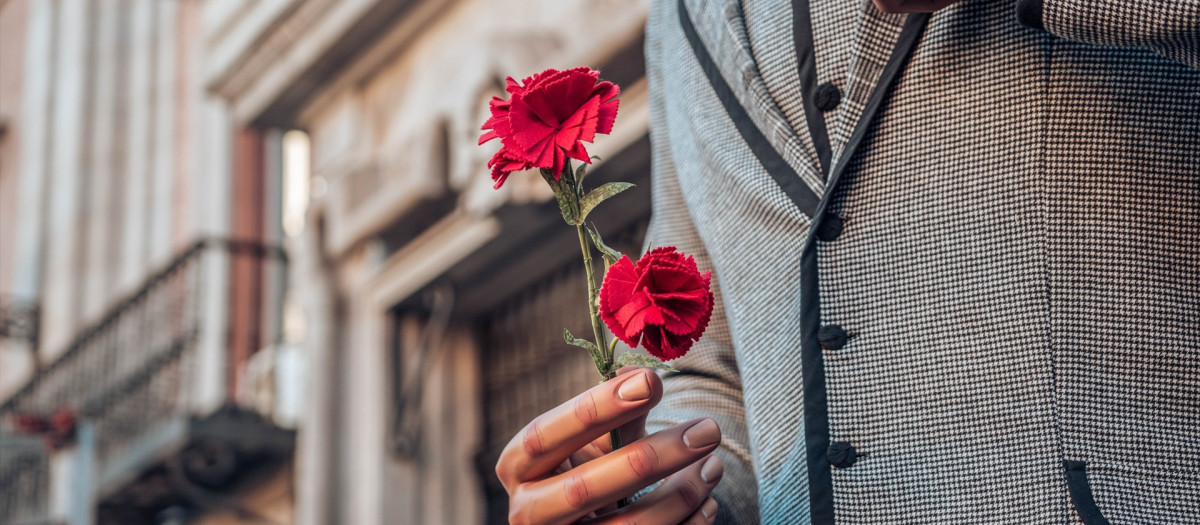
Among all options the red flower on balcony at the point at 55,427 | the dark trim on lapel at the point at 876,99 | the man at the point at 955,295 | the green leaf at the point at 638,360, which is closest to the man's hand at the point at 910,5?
the man at the point at 955,295

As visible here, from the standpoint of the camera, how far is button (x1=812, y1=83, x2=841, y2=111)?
54.2 inches

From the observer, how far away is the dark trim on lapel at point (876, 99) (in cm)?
132

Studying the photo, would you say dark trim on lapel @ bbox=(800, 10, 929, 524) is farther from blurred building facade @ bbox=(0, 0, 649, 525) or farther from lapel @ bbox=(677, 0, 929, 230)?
blurred building facade @ bbox=(0, 0, 649, 525)

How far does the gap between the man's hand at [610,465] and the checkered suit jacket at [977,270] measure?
0.52 ft

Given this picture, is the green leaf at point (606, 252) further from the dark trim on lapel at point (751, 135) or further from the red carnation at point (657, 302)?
the dark trim on lapel at point (751, 135)

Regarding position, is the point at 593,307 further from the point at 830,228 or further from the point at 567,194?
the point at 830,228

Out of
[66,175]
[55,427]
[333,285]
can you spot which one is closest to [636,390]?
[333,285]

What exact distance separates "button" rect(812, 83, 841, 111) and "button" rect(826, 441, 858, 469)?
12.3 inches

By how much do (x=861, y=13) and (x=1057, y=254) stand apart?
298mm

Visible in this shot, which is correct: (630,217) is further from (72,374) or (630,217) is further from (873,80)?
(72,374)

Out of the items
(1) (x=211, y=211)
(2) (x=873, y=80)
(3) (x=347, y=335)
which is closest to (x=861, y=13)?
(2) (x=873, y=80)

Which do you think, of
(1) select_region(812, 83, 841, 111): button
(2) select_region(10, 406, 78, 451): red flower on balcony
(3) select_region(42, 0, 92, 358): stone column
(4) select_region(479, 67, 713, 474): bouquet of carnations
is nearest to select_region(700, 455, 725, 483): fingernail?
(4) select_region(479, 67, 713, 474): bouquet of carnations

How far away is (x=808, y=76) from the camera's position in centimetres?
142

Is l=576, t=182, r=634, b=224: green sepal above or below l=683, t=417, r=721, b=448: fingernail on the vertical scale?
above
